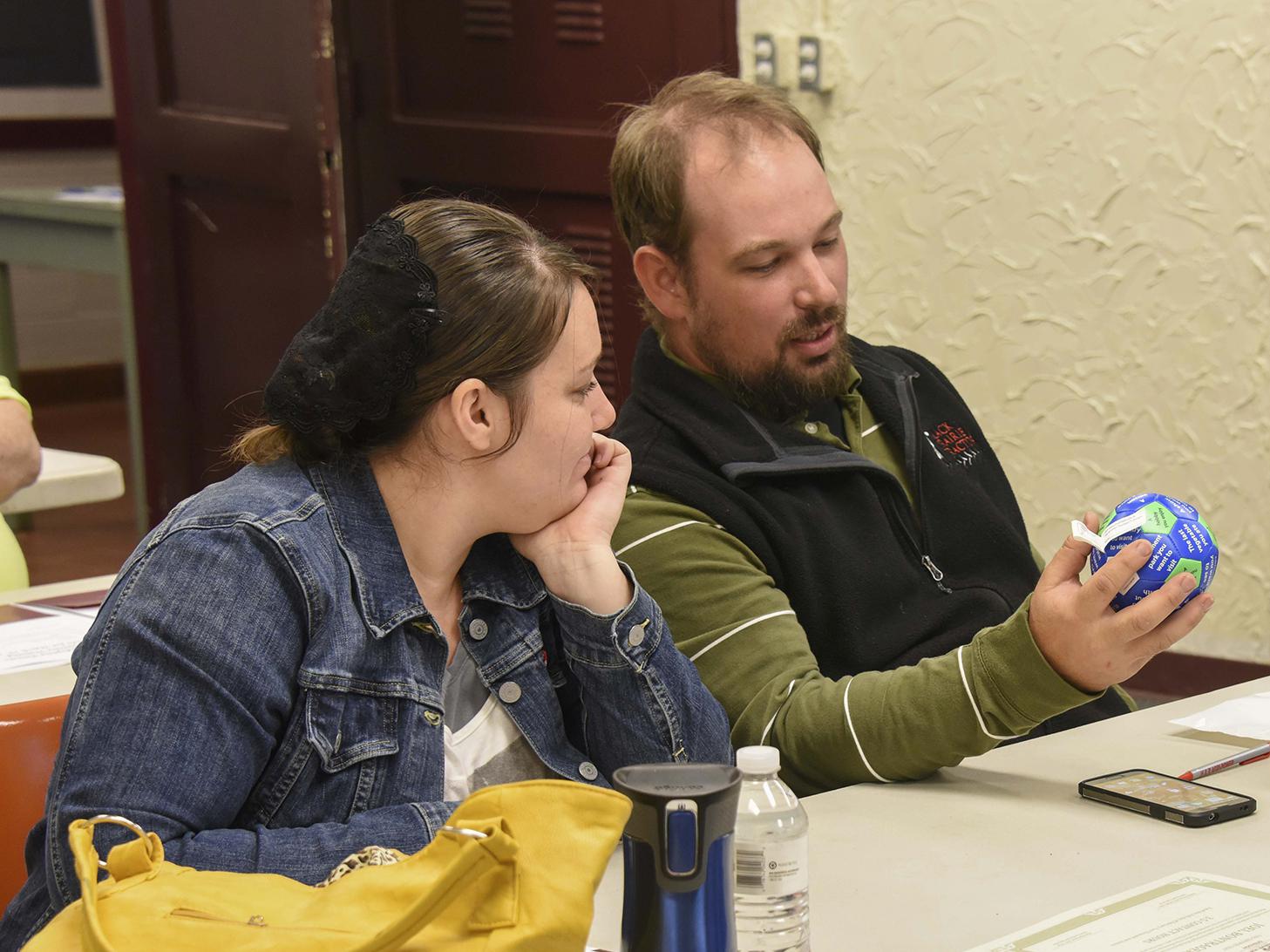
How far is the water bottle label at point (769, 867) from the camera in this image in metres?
1.04

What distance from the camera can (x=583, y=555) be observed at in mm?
1507

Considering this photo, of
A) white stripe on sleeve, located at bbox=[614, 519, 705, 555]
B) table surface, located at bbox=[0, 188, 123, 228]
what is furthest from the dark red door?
white stripe on sleeve, located at bbox=[614, 519, 705, 555]

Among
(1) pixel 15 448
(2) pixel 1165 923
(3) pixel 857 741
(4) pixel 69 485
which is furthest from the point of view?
(4) pixel 69 485

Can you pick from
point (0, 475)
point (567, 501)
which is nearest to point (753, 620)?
point (567, 501)

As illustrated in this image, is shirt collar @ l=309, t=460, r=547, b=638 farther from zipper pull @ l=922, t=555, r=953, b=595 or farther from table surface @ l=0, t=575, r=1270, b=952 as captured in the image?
zipper pull @ l=922, t=555, r=953, b=595

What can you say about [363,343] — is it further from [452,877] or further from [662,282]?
[662,282]

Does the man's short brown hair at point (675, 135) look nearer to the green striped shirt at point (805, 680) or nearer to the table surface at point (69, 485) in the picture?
the green striped shirt at point (805, 680)

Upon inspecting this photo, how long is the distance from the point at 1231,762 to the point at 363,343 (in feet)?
2.88

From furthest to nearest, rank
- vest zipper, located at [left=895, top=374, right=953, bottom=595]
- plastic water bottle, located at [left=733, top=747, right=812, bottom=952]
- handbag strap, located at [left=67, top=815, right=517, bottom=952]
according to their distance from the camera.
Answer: vest zipper, located at [left=895, top=374, right=953, bottom=595]
plastic water bottle, located at [left=733, top=747, right=812, bottom=952]
handbag strap, located at [left=67, top=815, right=517, bottom=952]

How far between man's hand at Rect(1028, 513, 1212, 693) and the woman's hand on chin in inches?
15.0

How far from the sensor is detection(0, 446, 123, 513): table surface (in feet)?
8.79

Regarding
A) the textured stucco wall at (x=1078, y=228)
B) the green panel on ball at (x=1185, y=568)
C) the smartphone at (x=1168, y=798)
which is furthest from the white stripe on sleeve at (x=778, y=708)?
the textured stucco wall at (x=1078, y=228)

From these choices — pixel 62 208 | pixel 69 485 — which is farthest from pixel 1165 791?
pixel 62 208

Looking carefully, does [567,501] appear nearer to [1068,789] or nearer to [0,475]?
[1068,789]
